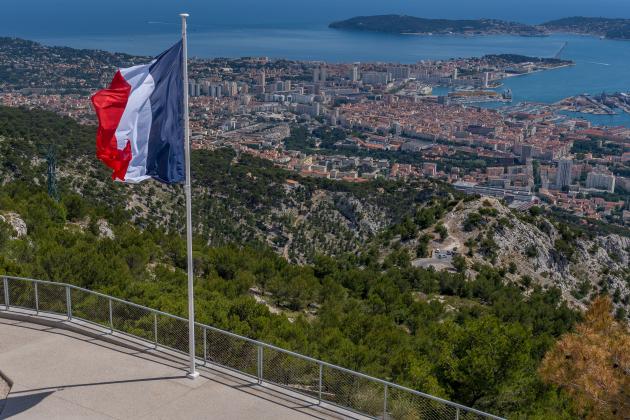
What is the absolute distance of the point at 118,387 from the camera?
268 inches

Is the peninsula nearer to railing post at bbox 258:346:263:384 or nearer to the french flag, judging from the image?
the french flag

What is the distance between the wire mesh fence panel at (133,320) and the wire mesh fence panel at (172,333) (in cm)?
10

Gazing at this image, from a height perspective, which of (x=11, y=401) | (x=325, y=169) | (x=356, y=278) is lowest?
(x=325, y=169)

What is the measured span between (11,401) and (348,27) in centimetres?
17877

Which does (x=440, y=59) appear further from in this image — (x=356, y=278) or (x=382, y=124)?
(x=356, y=278)

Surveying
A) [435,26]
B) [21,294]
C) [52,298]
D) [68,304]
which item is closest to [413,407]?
[68,304]

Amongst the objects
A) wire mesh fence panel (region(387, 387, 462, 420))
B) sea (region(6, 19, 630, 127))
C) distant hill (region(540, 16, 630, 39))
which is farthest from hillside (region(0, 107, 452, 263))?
distant hill (region(540, 16, 630, 39))

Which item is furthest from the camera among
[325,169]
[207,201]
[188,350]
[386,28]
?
[386,28]

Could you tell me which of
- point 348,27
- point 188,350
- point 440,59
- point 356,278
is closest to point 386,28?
point 348,27

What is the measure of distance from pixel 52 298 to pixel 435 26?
173238 millimetres

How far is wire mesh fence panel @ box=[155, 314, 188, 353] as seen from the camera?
7598 millimetres

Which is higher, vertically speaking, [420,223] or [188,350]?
[188,350]

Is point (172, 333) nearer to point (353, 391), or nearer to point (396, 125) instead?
point (353, 391)

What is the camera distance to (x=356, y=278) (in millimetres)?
18547
